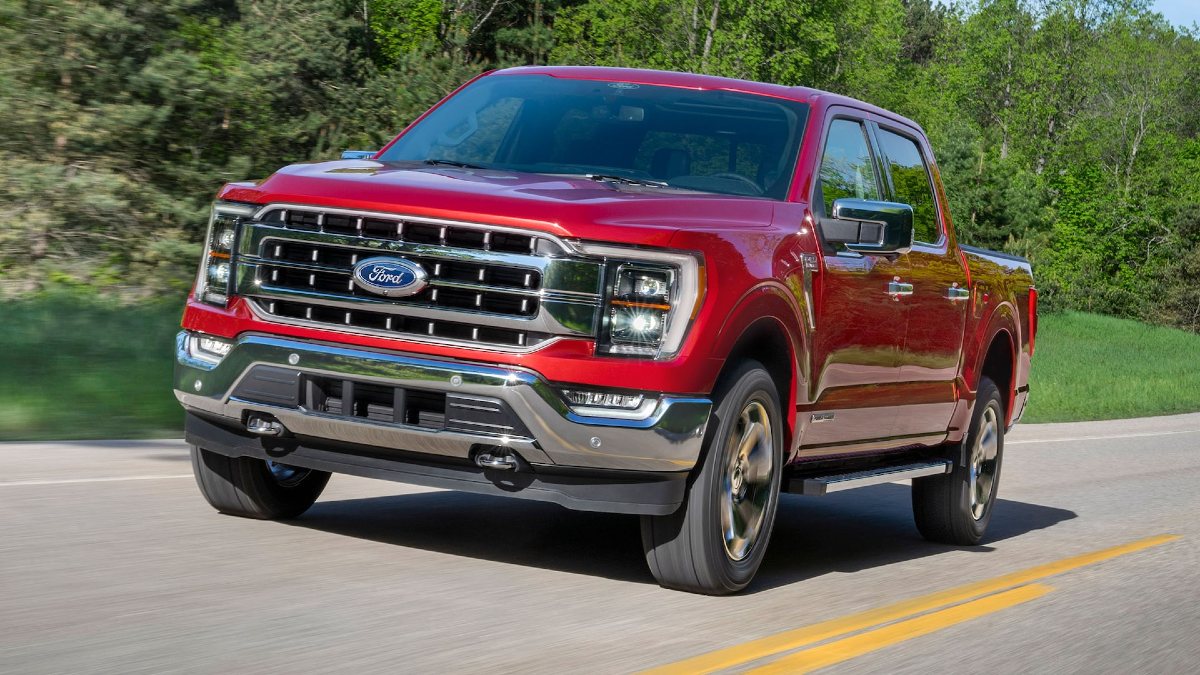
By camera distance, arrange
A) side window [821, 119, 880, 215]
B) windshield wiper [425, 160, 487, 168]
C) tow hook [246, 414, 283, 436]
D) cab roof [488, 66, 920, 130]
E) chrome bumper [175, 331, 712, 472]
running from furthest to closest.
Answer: cab roof [488, 66, 920, 130], side window [821, 119, 880, 215], windshield wiper [425, 160, 487, 168], tow hook [246, 414, 283, 436], chrome bumper [175, 331, 712, 472]

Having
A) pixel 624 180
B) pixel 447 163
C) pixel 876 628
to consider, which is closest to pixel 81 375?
pixel 447 163

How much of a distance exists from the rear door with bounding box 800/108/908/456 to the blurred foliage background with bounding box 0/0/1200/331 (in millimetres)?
15169

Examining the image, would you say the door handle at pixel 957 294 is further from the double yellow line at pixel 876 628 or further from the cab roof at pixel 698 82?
the double yellow line at pixel 876 628

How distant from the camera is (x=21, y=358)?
33.4 ft

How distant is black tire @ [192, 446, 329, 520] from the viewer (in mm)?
6824

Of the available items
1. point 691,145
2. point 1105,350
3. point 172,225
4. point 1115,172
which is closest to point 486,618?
point 691,145

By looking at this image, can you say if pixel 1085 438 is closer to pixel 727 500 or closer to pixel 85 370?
pixel 85 370

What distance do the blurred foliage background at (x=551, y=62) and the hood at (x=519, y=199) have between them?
51.0 ft

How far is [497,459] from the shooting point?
5773 mm

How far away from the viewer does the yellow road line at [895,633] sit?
5.26 m

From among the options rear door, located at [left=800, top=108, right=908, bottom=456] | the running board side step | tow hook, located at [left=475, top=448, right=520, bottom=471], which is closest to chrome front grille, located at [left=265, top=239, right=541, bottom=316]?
tow hook, located at [left=475, top=448, right=520, bottom=471]

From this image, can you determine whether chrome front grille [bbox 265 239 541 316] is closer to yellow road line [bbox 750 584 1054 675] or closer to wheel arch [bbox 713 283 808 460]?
wheel arch [bbox 713 283 808 460]

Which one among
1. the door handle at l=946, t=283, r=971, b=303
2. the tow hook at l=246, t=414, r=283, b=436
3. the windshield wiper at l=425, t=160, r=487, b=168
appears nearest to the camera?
the tow hook at l=246, t=414, r=283, b=436

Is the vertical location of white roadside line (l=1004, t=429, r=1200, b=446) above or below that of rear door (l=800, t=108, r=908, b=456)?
below
